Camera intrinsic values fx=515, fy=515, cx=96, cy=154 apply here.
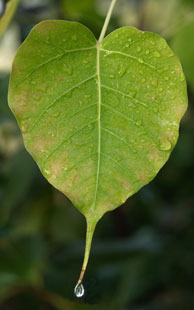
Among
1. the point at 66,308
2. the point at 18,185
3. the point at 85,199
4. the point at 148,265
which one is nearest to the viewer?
the point at 85,199

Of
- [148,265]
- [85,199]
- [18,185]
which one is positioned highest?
[85,199]

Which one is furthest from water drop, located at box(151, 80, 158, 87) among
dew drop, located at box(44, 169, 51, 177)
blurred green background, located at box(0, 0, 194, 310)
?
blurred green background, located at box(0, 0, 194, 310)

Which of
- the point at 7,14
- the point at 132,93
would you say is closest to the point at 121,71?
the point at 132,93

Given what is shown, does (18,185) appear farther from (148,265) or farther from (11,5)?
(11,5)

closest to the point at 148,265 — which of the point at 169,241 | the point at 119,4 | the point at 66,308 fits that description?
the point at 169,241

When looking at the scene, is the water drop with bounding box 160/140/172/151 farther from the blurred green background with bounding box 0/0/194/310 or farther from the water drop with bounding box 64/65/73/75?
the blurred green background with bounding box 0/0/194/310

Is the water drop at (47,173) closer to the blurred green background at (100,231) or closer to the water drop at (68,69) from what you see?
the water drop at (68,69)
